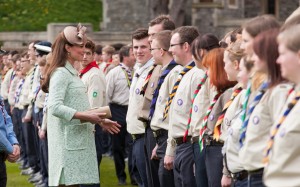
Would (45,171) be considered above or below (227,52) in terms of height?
below

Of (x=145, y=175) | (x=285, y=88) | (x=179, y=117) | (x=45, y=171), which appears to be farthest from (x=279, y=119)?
(x=45, y=171)

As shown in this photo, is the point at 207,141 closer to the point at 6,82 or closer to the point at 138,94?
the point at 138,94

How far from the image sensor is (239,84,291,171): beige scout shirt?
21.6 feet

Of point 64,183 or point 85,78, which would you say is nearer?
point 64,183

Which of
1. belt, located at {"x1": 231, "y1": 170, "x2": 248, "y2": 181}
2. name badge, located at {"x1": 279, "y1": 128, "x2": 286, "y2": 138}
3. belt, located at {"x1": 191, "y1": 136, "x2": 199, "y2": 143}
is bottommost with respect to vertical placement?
belt, located at {"x1": 191, "y1": 136, "x2": 199, "y2": 143}

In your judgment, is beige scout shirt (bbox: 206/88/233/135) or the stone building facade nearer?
beige scout shirt (bbox: 206/88/233/135)

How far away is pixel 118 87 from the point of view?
17.5 meters

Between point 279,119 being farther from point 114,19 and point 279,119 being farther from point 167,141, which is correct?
point 114,19

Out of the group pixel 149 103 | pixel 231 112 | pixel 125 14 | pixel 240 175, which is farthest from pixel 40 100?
pixel 125 14

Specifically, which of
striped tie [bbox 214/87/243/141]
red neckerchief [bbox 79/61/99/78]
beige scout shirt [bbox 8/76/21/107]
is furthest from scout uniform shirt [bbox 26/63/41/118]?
striped tie [bbox 214/87/243/141]

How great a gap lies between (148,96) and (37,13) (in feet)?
109

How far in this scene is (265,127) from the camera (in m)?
6.74

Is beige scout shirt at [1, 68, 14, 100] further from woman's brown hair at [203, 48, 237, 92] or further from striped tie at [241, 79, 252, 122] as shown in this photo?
striped tie at [241, 79, 252, 122]

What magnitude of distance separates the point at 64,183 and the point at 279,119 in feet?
13.0
